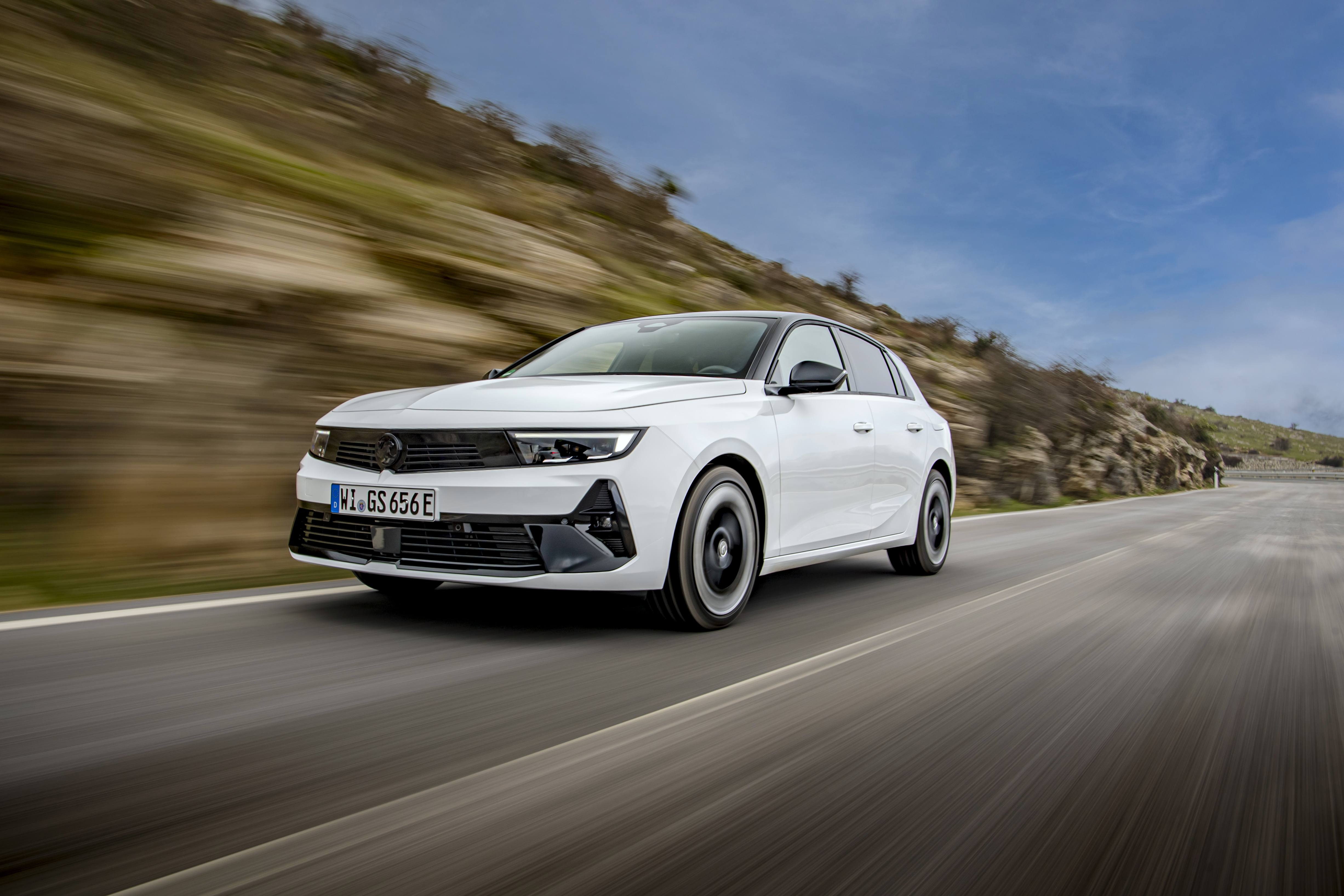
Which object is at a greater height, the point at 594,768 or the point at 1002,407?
the point at 1002,407

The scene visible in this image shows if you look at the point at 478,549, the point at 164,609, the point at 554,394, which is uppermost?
the point at 554,394

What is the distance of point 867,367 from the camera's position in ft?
21.0

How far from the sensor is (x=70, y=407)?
565 cm

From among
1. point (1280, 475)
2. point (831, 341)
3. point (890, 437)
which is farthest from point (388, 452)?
point (1280, 475)

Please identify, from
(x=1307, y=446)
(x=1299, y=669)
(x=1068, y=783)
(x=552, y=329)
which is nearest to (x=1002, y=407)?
(x=552, y=329)

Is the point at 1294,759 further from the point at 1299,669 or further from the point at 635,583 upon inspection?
the point at 635,583

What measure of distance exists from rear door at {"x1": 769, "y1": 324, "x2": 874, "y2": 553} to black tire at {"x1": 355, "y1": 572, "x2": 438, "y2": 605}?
5.90ft

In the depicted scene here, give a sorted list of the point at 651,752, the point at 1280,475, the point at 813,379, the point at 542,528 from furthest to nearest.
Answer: the point at 1280,475 → the point at 813,379 → the point at 542,528 → the point at 651,752

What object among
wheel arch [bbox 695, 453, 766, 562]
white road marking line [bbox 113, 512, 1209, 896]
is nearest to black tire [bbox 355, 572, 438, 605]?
wheel arch [bbox 695, 453, 766, 562]

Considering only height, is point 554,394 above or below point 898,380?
below

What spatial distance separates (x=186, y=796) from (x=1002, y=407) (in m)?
24.1

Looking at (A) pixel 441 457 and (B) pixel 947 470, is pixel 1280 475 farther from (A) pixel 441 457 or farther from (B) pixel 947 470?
(A) pixel 441 457

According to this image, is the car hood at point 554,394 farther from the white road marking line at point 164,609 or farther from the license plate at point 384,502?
the white road marking line at point 164,609

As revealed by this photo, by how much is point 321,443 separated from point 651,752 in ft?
8.20
